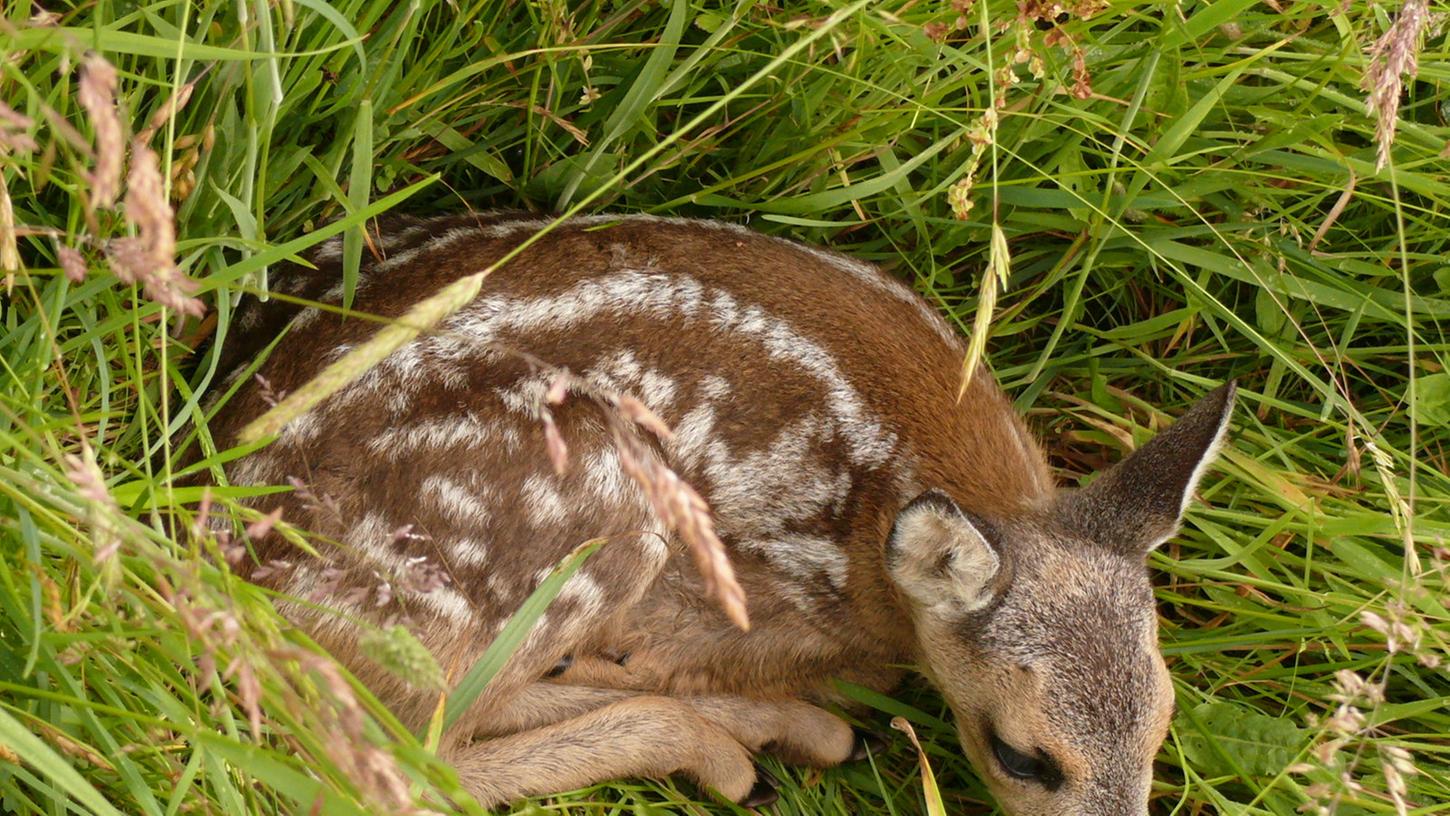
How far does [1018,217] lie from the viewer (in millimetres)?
4137

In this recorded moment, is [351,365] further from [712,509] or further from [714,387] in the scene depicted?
[712,509]

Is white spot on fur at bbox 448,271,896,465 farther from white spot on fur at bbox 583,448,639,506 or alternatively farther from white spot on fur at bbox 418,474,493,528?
white spot on fur at bbox 418,474,493,528

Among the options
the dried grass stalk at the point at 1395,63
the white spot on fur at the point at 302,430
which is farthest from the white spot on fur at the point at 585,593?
the dried grass stalk at the point at 1395,63

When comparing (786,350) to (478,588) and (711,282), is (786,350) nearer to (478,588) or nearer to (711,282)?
(711,282)

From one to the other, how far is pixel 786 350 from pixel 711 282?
272 mm

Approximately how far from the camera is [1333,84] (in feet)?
13.1

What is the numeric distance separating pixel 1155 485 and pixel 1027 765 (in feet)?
2.54

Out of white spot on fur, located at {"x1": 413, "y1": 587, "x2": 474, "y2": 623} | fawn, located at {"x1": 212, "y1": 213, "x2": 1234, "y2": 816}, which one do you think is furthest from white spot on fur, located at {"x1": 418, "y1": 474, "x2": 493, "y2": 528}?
white spot on fur, located at {"x1": 413, "y1": 587, "x2": 474, "y2": 623}

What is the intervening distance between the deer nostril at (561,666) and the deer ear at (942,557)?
96cm

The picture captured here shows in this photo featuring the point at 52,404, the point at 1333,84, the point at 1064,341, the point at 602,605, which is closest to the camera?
the point at 52,404

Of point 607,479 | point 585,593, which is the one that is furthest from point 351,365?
point 585,593

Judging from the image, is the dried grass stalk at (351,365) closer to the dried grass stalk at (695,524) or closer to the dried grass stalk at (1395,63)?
the dried grass stalk at (695,524)

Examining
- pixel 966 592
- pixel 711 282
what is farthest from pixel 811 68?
pixel 966 592

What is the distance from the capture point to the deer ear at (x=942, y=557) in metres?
3.23
